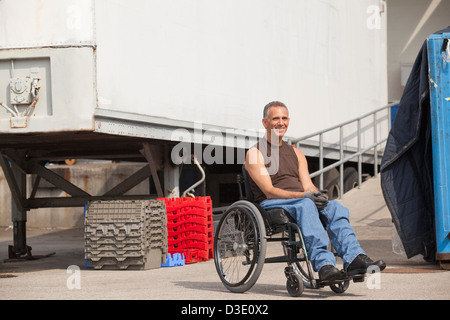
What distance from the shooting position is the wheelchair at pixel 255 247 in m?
6.23

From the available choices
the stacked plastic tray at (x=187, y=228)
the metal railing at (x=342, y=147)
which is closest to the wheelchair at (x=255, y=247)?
the stacked plastic tray at (x=187, y=228)

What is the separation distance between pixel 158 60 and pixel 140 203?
5.19 ft

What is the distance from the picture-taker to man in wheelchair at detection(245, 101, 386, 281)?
6.04 metres

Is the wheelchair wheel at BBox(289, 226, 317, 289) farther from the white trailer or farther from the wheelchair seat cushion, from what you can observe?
the white trailer

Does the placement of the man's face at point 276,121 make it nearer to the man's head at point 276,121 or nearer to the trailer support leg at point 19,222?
the man's head at point 276,121

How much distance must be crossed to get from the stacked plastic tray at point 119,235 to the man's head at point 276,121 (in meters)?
2.59

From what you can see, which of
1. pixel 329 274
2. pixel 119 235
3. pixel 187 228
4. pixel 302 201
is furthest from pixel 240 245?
pixel 187 228

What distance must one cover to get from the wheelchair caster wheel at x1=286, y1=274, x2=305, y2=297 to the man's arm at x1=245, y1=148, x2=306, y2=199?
0.62 m

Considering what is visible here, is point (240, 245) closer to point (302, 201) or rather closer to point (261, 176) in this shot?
point (261, 176)

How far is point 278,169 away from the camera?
6824 millimetres

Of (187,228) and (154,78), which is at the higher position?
(154,78)

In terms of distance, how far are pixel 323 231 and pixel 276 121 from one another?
44.2 inches

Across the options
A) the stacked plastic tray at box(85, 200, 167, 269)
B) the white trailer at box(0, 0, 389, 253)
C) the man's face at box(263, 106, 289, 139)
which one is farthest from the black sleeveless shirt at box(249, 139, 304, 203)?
the stacked plastic tray at box(85, 200, 167, 269)

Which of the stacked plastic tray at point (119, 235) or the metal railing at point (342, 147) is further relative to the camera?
the metal railing at point (342, 147)
